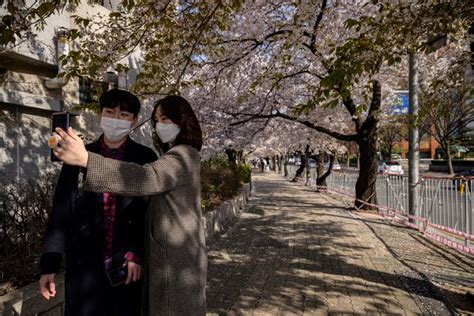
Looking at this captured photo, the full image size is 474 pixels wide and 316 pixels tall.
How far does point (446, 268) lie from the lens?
570cm

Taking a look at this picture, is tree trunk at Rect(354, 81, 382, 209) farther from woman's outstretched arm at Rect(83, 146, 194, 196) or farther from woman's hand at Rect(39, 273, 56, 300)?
woman's hand at Rect(39, 273, 56, 300)

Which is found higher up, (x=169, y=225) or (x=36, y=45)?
(x=36, y=45)

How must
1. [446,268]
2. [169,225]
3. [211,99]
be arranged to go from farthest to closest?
[211,99], [446,268], [169,225]

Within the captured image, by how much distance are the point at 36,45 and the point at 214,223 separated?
5.68 m

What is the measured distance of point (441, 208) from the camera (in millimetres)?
8508

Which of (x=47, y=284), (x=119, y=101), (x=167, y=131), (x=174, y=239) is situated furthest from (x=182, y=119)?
(x=47, y=284)

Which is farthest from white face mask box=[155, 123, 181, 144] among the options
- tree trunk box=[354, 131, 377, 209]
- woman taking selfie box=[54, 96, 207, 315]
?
tree trunk box=[354, 131, 377, 209]

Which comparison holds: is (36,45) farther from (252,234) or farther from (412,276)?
(412,276)

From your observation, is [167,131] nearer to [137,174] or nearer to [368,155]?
[137,174]

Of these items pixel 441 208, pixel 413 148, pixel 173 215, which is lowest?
pixel 441 208

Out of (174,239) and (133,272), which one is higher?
(174,239)

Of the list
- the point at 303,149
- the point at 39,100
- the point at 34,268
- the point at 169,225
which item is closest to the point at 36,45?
the point at 39,100

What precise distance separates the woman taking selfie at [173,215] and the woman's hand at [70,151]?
161 millimetres

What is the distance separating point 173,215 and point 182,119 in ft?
1.72
